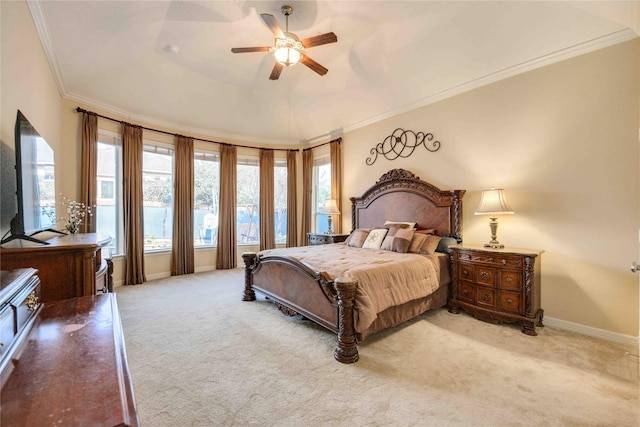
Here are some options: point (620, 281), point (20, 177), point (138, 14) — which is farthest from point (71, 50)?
point (620, 281)

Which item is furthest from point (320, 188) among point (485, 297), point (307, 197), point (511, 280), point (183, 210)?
point (511, 280)

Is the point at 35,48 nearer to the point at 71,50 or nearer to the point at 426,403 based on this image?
the point at 71,50

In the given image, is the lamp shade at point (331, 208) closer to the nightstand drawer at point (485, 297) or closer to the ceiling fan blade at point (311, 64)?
the ceiling fan blade at point (311, 64)

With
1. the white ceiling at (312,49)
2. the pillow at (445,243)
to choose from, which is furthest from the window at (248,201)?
the pillow at (445,243)

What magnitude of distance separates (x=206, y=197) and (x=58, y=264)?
4.16m

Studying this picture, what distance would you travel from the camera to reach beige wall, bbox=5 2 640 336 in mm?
2580

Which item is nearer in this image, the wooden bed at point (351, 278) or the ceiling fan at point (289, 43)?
the wooden bed at point (351, 278)

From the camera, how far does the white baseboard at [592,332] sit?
8.44 ft

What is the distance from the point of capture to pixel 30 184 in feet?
6.60

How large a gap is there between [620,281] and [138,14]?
18.6 ft

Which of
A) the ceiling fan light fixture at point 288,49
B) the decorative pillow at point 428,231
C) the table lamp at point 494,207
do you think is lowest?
the decorative pillow at point 428,231

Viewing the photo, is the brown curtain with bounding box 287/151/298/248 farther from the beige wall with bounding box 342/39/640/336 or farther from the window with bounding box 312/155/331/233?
the beige wall with bounding box 342/39/640/336

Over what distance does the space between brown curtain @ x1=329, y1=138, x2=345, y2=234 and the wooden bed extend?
0.49 metres

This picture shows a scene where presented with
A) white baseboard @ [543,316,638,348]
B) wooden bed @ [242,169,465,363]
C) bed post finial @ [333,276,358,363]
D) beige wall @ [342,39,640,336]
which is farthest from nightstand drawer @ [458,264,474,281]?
bed post finial @ [333,276,358,363]
